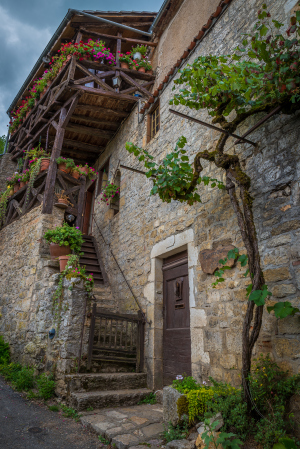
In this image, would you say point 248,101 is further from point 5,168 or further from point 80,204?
point 5,168

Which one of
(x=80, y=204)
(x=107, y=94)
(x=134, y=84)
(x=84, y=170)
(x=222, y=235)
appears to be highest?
(x=134, y=84)

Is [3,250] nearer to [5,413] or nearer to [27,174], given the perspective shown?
[27,174]

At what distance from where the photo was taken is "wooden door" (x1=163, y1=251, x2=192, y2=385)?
381 cm

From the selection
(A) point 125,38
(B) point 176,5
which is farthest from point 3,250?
(B) point 176,5

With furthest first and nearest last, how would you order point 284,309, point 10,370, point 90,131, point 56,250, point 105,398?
point 90,131, point 56,250, point 10,370, point 105,398, point 284,309

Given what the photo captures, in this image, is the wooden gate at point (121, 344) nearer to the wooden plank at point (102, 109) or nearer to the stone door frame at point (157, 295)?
the stone door frame at point (157, 295)

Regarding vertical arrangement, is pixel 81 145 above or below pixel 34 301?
above

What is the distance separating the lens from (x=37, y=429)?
9.27ft

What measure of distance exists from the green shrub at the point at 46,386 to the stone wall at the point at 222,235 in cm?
134

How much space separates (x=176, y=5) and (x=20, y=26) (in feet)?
458

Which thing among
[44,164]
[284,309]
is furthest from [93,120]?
[284,309]

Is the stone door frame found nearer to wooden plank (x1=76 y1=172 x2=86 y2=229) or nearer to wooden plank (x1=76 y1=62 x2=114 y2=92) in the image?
wooden plank (x1=76 y1=172 x2=86 y2=229)

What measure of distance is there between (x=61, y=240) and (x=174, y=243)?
2267 mm

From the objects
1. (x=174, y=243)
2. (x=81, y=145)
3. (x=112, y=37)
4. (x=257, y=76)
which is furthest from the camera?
(x=81, y=145)
